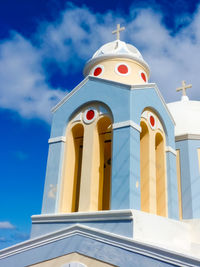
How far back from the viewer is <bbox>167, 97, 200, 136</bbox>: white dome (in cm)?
1166

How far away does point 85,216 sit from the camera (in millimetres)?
7539

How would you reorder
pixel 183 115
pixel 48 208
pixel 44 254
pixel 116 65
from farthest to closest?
pixel 183 115, pixel 116 65, pixel 48 208, pixel 44 254

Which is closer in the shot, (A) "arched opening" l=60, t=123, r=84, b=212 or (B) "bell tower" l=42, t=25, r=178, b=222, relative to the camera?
(B) "bell tower" l=42, t=25, r=178, b=222

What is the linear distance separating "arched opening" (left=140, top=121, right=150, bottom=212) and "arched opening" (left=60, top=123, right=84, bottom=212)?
1.83 meters

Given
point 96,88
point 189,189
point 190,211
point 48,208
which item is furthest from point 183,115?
point 48,208

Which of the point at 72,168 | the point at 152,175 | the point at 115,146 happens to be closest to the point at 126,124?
the point at 115,146

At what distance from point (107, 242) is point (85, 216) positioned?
38.5 inches

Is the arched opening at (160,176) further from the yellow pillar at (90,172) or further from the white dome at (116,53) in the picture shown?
the white dome at (116,53)

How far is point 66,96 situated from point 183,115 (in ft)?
16.0

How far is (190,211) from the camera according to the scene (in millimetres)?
10531

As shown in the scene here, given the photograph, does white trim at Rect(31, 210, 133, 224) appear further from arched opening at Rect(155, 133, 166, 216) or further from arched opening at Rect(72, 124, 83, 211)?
arched opening at Rect(155, 133, 166, 216)

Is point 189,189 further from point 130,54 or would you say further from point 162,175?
point 130,54

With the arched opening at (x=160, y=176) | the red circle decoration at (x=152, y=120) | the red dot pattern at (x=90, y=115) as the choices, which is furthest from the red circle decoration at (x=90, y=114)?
the arched opening at (x=160, y=176)

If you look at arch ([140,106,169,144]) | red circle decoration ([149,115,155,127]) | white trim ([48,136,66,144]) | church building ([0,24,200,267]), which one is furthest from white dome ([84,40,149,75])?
white trim ([48,136,66,144])
